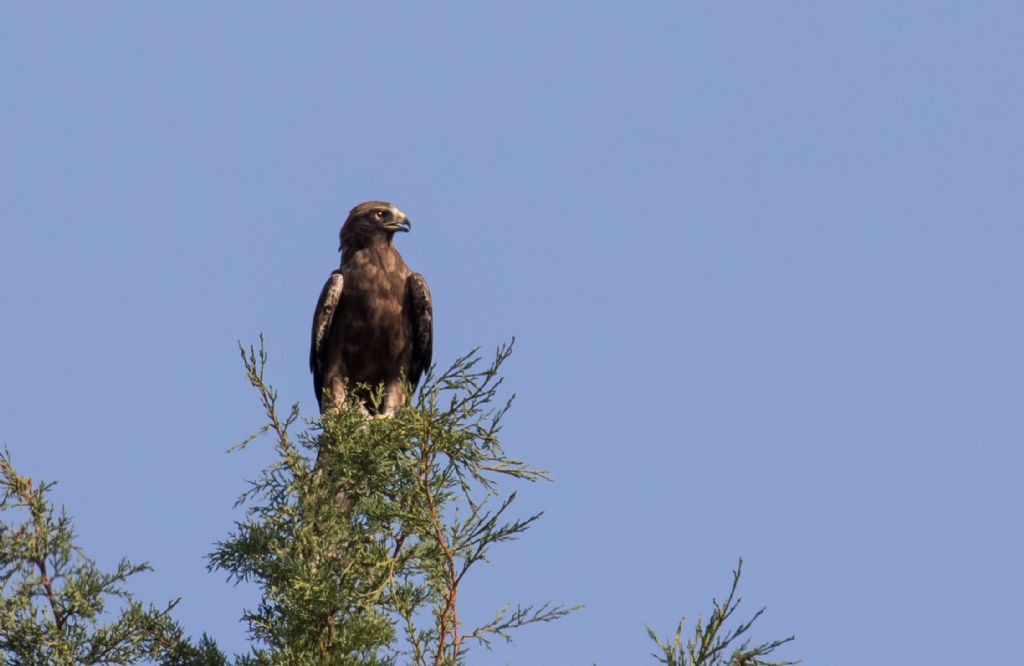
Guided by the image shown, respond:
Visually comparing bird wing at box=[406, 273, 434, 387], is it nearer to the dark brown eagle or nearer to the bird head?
the dark brown eagle

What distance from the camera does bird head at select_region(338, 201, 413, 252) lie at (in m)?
12.9

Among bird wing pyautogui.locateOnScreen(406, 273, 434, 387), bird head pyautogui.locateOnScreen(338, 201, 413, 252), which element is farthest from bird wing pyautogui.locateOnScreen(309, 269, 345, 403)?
bird wing pyautogui.locateOnScreen(406, 273, 434, 387)

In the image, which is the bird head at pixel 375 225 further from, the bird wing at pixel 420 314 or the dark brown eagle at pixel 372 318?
the bird wing at pixel 420 314

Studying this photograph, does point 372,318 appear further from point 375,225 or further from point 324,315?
point 375,225

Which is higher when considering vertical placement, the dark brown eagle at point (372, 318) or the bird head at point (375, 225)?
the bird head at point (375, 225)

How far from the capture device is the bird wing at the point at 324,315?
1243cm

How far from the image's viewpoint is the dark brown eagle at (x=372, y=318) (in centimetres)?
1243

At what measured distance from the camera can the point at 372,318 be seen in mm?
12383

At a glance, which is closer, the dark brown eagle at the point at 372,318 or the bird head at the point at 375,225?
the dark brown eagle at the point at 372,318

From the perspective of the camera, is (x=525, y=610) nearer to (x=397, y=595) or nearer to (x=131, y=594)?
(x=397, y=595)

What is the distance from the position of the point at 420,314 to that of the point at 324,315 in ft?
2.99

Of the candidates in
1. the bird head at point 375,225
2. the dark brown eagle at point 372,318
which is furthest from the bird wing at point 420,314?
the bird head at point 375,225

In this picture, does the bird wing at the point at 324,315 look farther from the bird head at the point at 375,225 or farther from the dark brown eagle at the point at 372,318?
the bird head at the point at 375,225

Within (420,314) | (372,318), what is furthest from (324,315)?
(420,314)
